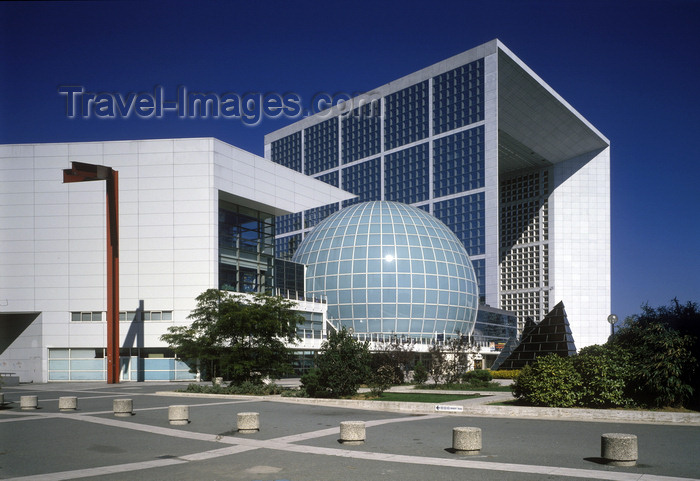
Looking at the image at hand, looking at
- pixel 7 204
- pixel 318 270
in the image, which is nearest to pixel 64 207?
pixel 7 204

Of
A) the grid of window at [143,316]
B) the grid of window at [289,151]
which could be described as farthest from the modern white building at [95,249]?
the grid of window at [289,151]

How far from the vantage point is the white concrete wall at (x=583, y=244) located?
11156 centimetres

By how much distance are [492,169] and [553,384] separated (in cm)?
7049

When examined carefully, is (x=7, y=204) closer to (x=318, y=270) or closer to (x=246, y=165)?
(x=246, y=165)

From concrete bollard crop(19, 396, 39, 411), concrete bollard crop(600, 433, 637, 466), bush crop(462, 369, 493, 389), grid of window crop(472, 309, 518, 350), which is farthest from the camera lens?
grid of window crop(472, 309, 518, 350)

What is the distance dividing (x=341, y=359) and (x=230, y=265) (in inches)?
1064

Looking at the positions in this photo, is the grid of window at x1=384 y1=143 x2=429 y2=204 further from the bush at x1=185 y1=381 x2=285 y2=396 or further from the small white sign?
the small white sign

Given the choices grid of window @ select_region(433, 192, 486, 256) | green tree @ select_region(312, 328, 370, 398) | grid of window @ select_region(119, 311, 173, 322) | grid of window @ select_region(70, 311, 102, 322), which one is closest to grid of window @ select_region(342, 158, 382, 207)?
grid of window @ select_region(433, 192, 486, 256)

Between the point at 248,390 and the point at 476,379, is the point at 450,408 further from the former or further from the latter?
the point at 476,379

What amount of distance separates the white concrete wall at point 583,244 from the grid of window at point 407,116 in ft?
98.5

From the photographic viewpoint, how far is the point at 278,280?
2387 inches

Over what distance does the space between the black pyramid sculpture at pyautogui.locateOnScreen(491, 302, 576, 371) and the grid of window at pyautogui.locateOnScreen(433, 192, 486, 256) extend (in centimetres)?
4989

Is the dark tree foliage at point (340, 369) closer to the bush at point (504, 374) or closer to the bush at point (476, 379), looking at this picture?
the bush at point (476, 379)

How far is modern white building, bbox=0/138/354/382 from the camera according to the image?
47125mm
